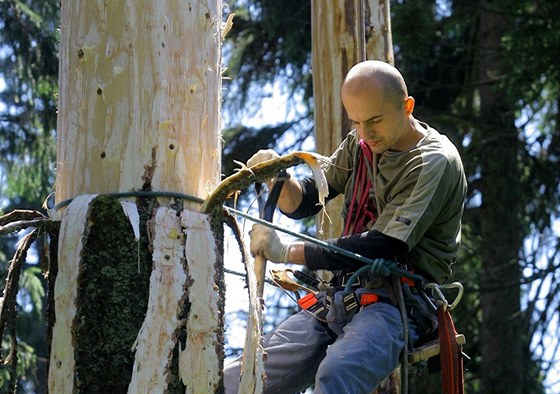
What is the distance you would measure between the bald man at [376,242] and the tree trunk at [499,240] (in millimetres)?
6732

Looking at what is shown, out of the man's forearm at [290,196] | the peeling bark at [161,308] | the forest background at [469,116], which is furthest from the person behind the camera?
the forest background at [469,116]

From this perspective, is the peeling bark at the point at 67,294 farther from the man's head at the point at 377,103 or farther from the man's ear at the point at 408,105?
the man's ear at the point at 408,105

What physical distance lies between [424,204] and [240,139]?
799 cm

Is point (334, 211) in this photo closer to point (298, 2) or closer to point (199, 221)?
point (199, 221)

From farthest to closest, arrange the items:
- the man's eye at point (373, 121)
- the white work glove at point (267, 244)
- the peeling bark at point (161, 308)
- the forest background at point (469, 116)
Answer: the forest background at point (469, 116)
the man's eye at point (373, 121)
the white work glove at point (267, 244)
the peeling bark at point (161, 308)

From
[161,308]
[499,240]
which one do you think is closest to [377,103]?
[161,308]

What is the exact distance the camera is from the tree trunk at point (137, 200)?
11.0 feet

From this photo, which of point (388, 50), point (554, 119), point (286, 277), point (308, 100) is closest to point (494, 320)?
point (554, 119)

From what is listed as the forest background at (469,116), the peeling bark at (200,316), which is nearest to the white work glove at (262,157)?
the peeling bark at (200,316)

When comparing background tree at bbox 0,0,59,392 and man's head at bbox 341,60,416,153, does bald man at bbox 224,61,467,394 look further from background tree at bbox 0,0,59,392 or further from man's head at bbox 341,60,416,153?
background tree at bbox 0,0,59,392

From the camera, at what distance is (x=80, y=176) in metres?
3.55

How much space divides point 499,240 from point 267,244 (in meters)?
7.26

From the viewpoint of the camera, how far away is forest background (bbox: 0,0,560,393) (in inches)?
411

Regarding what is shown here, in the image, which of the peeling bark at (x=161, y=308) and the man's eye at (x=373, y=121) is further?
the man's eye at (x=373, y=121)
